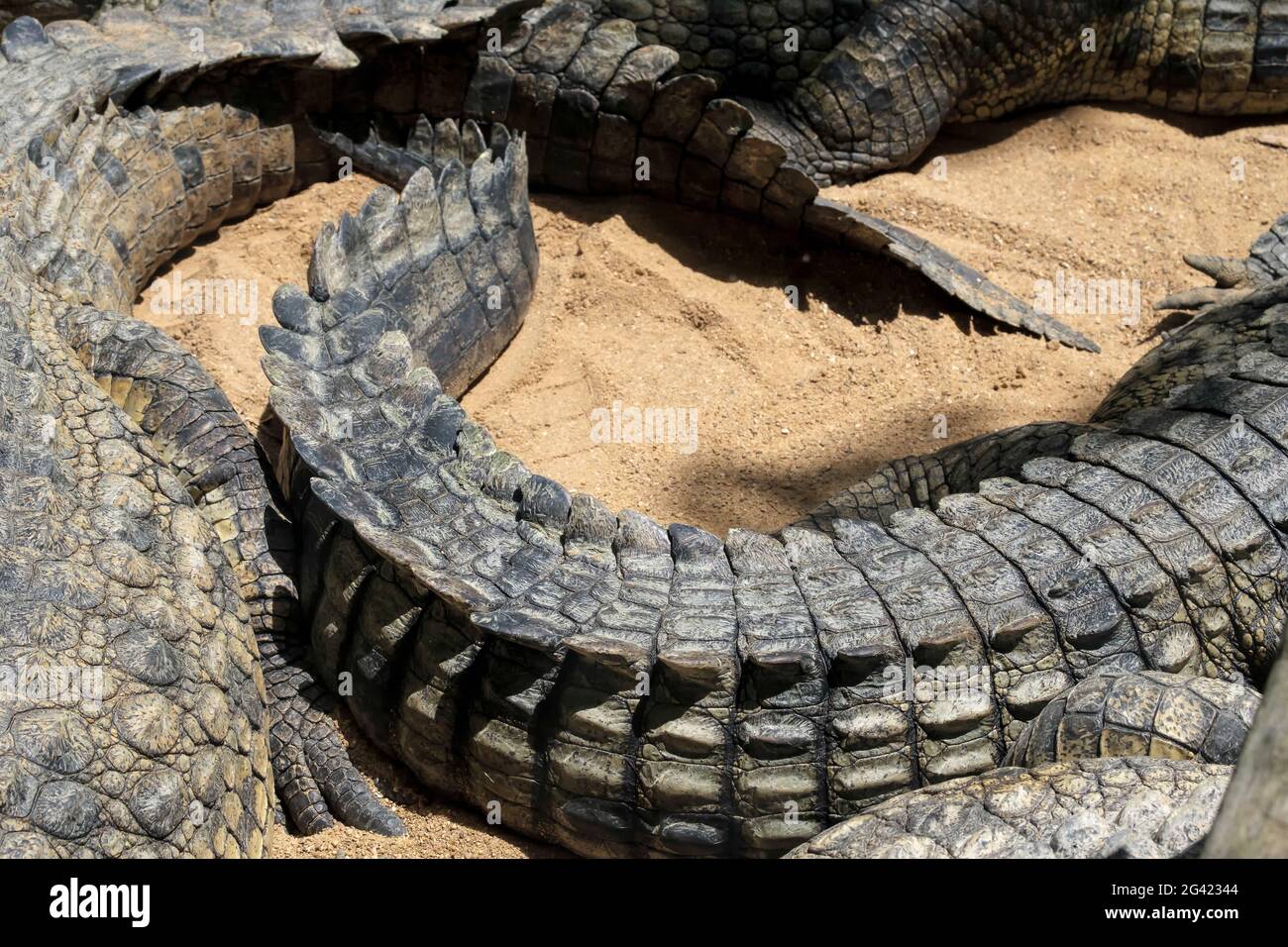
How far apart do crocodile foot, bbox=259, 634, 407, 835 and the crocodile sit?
0.4 inches

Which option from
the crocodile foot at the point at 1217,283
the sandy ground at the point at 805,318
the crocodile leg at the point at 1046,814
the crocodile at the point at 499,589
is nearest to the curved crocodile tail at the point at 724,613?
the crocodile at the point at 499,589

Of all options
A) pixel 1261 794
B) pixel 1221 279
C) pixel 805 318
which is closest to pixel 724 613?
pixel 1261 794

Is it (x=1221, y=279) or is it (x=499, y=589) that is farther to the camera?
(x=1221, y=279)

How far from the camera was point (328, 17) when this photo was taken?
4648 mm

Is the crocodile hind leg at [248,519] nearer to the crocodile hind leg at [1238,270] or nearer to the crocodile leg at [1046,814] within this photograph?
the crocodile leg at [1046,814]

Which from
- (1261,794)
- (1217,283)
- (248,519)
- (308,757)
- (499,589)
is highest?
(1261,794)

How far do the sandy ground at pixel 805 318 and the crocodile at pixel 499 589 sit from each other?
0.25 metres

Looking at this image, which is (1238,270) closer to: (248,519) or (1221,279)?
(1221,279)

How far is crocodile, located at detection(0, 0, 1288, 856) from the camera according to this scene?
2.58 metres

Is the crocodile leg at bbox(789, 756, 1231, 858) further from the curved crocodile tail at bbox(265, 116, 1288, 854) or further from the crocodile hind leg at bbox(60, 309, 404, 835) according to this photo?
the crocodile hind leg at bbox(60, 309, 404, 835)

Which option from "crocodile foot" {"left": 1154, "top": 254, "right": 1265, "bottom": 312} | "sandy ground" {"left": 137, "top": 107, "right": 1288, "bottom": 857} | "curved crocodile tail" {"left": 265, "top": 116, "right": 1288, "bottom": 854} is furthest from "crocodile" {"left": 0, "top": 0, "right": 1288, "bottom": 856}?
"crocodile foot" {"left": 1154, "top": 254, "right": 1265, "bottom": 312}

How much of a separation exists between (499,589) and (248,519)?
Result: 0.94 m

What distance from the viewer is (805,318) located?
468 centimetres
